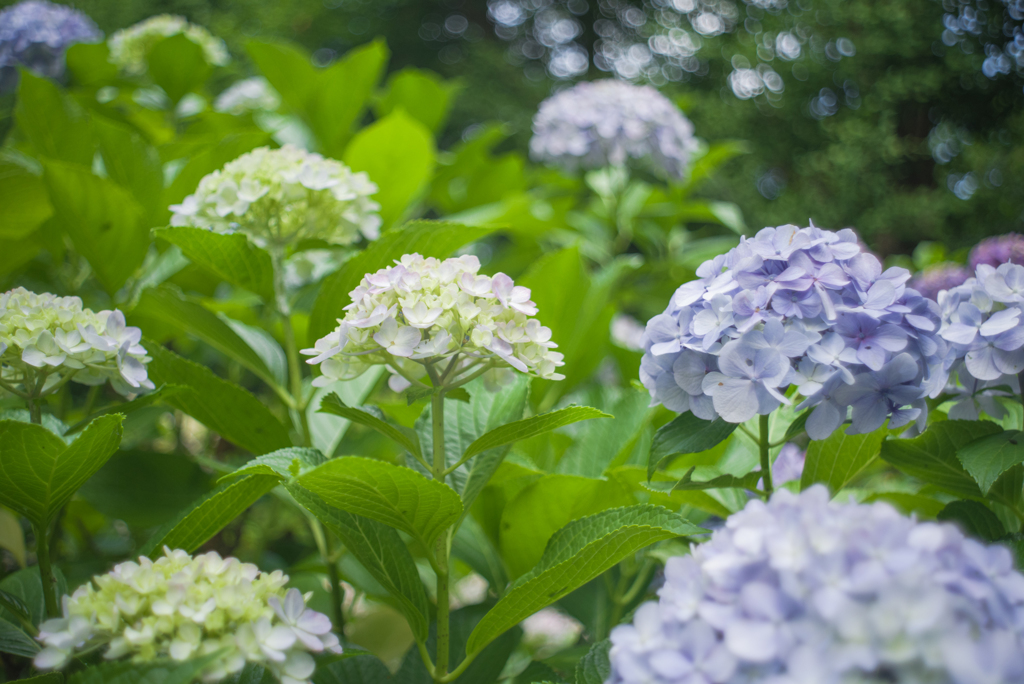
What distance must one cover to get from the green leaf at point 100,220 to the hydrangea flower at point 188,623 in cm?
72

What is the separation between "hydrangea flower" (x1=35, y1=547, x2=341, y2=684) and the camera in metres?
0.57

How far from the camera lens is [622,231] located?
2004 millimetres

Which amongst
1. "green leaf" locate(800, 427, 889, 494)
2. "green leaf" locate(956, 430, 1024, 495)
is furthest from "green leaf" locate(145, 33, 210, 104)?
"green leaf" locate(956, 430, 1024, 495)

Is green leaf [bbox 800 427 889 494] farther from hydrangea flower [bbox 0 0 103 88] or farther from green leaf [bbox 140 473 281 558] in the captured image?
hydrangea flower [bbox 0 0 103 88]

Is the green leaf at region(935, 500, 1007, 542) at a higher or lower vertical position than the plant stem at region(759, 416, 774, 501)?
lower

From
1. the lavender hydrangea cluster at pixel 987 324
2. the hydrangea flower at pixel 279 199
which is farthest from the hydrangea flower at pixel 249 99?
the lavender hydrangea cluster at pixel 987 324

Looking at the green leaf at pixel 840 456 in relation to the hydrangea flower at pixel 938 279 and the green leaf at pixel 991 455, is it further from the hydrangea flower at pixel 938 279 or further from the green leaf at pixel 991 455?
the hydrangea flower at pixel 938 279

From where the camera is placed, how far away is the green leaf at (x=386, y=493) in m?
0.63

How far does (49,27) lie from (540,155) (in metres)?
1.33

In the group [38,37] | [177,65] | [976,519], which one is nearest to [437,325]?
[976,519]

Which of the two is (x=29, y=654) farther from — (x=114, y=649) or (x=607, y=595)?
(x=607, y=595)

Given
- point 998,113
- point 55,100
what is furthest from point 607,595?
point 998,113

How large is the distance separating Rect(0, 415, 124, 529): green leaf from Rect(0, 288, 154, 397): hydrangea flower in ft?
0.26

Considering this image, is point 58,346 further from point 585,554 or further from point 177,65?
point 177,65
